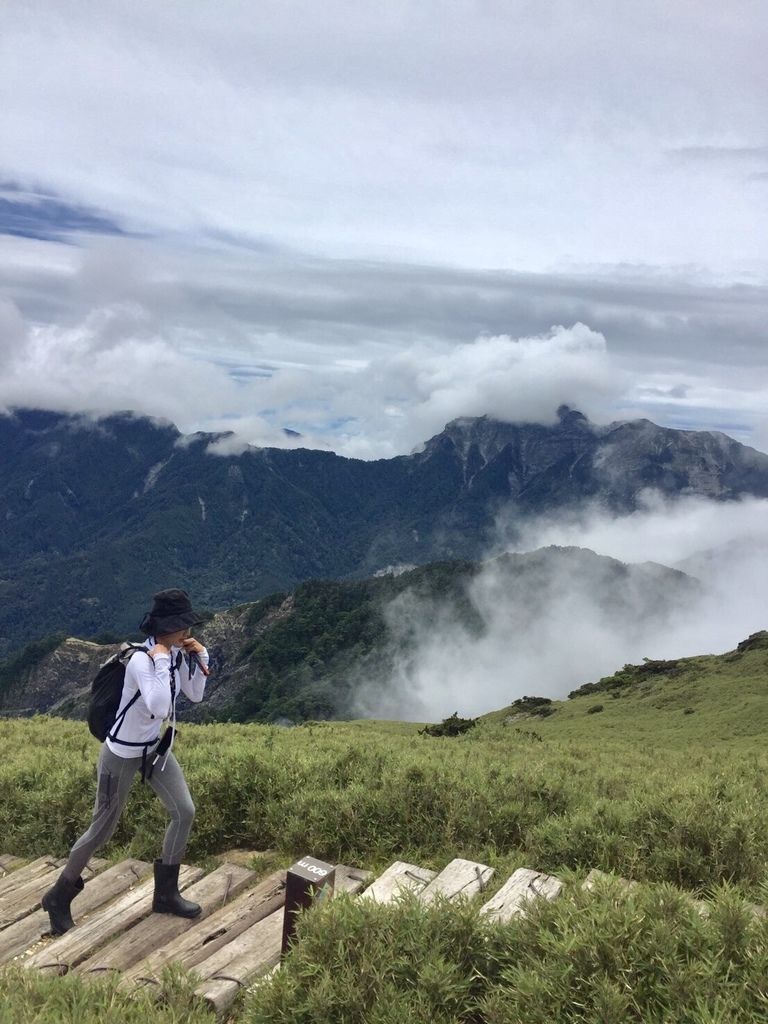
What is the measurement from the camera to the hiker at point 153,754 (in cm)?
720

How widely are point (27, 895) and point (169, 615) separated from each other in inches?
157

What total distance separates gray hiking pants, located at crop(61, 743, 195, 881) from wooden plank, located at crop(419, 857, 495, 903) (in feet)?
8.71

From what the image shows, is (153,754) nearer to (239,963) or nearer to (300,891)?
(239,963)

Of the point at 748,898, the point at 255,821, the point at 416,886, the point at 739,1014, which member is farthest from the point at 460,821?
the point at 739,1014

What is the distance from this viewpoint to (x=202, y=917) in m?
7.33

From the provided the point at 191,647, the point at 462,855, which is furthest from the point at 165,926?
the point at 462,855

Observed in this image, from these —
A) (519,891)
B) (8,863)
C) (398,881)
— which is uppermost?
(519,891)

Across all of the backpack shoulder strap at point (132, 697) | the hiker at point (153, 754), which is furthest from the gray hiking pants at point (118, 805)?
the backpack shoulder strap at point (132, 697)

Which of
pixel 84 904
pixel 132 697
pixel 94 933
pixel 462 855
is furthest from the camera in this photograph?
pixel 462 855

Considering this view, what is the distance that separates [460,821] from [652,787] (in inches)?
137

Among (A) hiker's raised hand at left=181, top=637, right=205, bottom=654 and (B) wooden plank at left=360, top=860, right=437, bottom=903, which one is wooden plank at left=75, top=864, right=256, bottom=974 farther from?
(A) hiker's raised hand at left=181, top=637, right=205, bottom=654

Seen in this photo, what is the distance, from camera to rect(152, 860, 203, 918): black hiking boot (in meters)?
7.30

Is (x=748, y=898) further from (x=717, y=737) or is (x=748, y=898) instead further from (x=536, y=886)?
(x=717, y=737)

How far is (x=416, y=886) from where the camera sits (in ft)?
22.2
